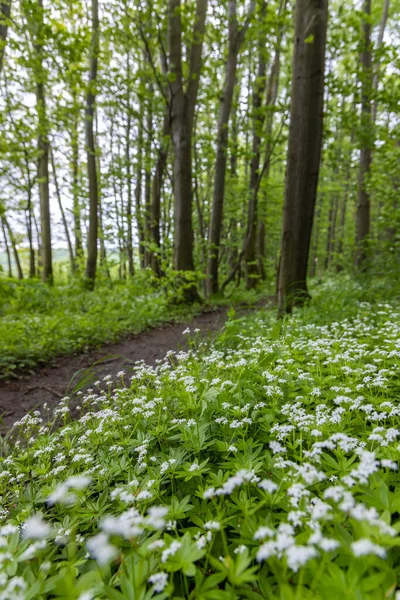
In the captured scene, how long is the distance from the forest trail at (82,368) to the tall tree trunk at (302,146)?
1.75 meters

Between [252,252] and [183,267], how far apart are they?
6.58 meters

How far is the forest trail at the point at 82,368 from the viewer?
4.32m

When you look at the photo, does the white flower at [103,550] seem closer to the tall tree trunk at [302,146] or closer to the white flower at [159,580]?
the white flower at [159,580]

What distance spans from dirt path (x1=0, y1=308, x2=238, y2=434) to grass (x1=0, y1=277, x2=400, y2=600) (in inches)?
55.8

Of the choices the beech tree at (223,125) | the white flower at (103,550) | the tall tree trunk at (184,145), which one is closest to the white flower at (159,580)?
the white flower at (103,550)

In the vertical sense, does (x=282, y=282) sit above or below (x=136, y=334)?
above

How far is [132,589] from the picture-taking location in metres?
1.22

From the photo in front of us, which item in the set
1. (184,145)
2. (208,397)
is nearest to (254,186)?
(184,145)

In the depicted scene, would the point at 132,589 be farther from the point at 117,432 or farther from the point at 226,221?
the point at 226,221

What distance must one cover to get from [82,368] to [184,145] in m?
6.12

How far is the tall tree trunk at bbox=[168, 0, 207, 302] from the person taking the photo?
8402 mm

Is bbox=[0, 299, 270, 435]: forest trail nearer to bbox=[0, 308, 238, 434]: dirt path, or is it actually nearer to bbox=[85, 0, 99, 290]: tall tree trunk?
bbox=[0, 308, 238, 434]: dirt path

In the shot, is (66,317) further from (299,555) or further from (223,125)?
(299,555)

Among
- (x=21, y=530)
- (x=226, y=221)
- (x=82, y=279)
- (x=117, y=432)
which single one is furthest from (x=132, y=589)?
(x=226, y=221)
